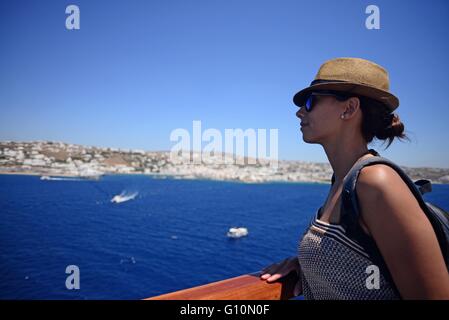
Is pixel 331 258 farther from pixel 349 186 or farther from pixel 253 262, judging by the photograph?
pixel 253 262

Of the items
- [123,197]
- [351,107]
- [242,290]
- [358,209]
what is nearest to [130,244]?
[123,197]

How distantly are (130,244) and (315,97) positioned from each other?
40.9 meters

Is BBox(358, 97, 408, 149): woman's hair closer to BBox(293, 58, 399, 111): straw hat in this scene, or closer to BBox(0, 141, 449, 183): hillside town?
BBox(293, 58, 399, 111): straw hat

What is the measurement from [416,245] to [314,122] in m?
0.70

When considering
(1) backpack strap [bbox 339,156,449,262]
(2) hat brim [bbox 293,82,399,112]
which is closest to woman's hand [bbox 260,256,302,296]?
(1) backpack strap [bbox 339,156,449,262]

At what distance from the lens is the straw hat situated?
4.12 feet

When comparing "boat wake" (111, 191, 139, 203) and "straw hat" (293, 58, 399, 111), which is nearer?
"straw hat" (293, 58, 399, 111)

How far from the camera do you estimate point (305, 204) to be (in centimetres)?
7331

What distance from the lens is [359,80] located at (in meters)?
1.26

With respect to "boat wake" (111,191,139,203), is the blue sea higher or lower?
higher

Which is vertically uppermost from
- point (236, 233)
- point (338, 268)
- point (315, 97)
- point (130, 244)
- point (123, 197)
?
point (315, 97)

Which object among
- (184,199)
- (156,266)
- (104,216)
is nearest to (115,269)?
(156,266)

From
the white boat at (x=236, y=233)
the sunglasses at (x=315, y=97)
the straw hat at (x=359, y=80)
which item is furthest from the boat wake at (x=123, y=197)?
the straw hat at (x=359, y=80)

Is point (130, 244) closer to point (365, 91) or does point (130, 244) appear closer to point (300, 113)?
point (300, 113)
